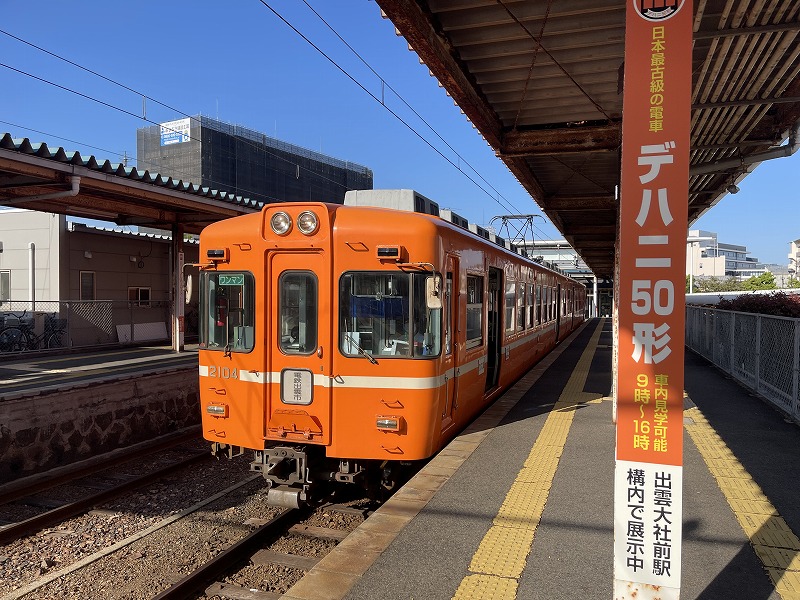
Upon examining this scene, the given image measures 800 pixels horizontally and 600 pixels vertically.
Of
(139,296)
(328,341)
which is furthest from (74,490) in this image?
(139,296)

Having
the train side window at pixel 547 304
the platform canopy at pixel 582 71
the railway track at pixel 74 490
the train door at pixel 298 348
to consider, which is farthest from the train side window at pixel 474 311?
the train side window at pixel 547 304

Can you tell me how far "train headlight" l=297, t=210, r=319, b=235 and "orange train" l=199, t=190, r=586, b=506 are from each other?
1 cm

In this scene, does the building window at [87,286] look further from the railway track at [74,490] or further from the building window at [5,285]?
the railway track at [74,490]

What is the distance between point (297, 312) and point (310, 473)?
4.92 ft

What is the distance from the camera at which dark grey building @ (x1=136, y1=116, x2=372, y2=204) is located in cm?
6103

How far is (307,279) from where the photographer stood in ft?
18.1

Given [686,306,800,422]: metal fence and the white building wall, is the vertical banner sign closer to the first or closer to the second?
[686,306,800,422]: metal fence

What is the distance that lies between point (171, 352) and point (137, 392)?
651 cm

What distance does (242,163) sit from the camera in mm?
64000

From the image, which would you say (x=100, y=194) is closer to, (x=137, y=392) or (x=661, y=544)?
(x=137, y=392)

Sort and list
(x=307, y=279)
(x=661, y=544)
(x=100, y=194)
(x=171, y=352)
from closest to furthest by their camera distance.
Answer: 1. (x=661, y=544)
2. (x=307, y=279)
3. (x=100, y=194)
4. (x=171, y=352)

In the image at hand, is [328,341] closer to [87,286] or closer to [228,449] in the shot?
[228,449]

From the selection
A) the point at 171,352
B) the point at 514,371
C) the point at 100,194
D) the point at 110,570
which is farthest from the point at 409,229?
the point at 171,352

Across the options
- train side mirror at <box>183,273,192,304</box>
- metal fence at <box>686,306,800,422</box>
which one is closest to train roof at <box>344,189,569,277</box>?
train side mirror at <box>183,273,192,304</box>
